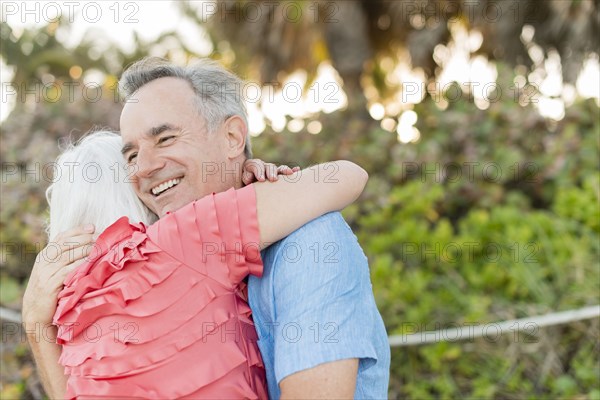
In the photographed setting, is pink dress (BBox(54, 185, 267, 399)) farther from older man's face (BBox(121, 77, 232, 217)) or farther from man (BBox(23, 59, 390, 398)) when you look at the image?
older man's face (BBox(121, 77, 232, 217))

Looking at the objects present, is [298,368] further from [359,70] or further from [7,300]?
[359,70]

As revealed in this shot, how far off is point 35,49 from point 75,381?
1258 cm

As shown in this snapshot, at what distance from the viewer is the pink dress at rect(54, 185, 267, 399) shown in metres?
1.75

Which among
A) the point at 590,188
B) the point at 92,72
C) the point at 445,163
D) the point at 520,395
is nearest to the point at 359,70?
the point at 445,163

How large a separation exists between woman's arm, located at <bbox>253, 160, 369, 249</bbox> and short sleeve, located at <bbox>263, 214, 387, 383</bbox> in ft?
0.16

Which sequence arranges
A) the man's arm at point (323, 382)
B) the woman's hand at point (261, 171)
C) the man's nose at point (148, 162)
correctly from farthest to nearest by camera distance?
the man's nose at point (148, 162) → the woman's hand at point (261, 171) → the man's arm at point (323, 382)

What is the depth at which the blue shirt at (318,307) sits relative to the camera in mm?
1658

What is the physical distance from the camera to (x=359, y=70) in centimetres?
911

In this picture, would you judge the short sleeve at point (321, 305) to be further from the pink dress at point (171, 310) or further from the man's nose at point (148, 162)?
the man's nose at point (148, 162)

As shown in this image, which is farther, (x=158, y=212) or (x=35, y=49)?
(x=35, y=49)

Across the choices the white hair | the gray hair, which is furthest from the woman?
the gray hair

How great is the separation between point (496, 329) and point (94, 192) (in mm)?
2501

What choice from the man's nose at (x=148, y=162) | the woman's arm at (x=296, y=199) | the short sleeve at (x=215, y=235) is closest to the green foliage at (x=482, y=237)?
the woman's arm at (x=296, y=199)

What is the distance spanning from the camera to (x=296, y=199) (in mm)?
1870
